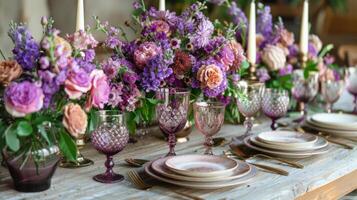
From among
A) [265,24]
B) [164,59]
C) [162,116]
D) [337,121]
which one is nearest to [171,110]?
[162,116]

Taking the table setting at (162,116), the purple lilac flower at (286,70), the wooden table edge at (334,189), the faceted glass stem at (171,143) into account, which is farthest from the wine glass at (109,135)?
the purple lilac flower at (286,70)

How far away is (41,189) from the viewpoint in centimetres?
117

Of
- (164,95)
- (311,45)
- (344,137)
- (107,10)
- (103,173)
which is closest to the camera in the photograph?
(103,173)

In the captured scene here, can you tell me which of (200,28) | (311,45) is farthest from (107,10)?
(200,28)

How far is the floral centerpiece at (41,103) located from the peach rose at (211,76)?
40 centimetres

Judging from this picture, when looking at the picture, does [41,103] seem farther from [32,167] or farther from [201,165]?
[201,165]

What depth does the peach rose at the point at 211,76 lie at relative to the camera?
149 cm

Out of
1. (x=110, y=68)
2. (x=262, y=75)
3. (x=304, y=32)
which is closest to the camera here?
(x=110, y=68)

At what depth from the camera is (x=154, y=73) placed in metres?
1.47

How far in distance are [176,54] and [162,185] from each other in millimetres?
438

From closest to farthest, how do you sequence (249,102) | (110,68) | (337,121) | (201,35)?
1. (110,68)
2. (201,35)
3. (249,102)
4. (337,121)

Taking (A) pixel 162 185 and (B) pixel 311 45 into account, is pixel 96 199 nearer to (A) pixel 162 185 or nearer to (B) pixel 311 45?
(A) pixel 162 185

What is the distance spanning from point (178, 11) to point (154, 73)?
122 inches

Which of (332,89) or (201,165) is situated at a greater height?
(332,89)
